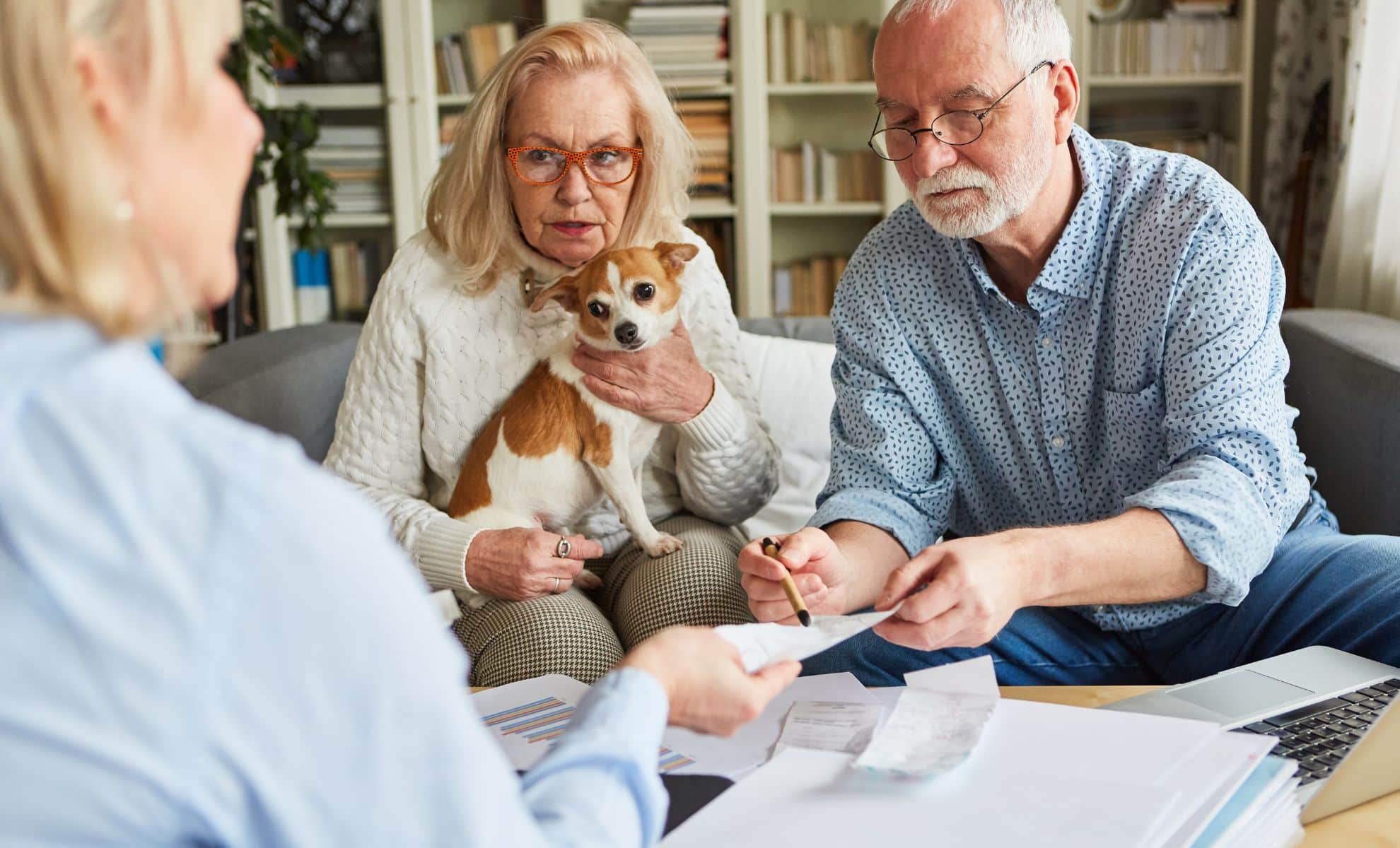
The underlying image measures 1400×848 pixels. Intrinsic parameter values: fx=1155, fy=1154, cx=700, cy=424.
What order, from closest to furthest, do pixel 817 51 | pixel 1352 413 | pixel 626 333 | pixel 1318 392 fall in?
pixel 626 333, pixel 1352 413, pixel 1318 392, pixel 817 51

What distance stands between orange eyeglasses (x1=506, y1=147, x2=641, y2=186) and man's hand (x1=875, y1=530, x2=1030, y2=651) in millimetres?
819

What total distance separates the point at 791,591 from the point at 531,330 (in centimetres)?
77

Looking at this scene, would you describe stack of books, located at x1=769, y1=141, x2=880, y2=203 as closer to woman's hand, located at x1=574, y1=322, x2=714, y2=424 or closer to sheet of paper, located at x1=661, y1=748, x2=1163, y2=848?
woman's hand, located at x1=574, y1=322, x2=714, y2=424

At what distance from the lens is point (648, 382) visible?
63.7 inches

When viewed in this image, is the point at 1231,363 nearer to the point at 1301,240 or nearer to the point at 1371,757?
the point at 1371,757

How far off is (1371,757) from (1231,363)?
54 centimetres

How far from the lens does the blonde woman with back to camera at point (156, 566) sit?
0.46 meters

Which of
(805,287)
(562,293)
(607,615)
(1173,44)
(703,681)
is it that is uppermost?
(1173,44)

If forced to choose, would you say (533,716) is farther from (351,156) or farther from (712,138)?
(351,156)

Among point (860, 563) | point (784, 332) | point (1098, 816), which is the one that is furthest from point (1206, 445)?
point (784, 332)

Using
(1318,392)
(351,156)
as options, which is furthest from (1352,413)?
(351,156)

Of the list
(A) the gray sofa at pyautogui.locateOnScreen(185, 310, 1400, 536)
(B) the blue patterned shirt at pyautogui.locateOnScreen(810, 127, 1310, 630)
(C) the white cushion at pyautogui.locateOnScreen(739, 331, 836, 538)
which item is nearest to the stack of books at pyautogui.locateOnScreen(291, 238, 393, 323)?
(A) the gray sofa at pyautogui.locateOnScreen(185, 310, 1400, 536)

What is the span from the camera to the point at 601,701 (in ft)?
2.16

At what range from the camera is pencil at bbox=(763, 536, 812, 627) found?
1.02m
